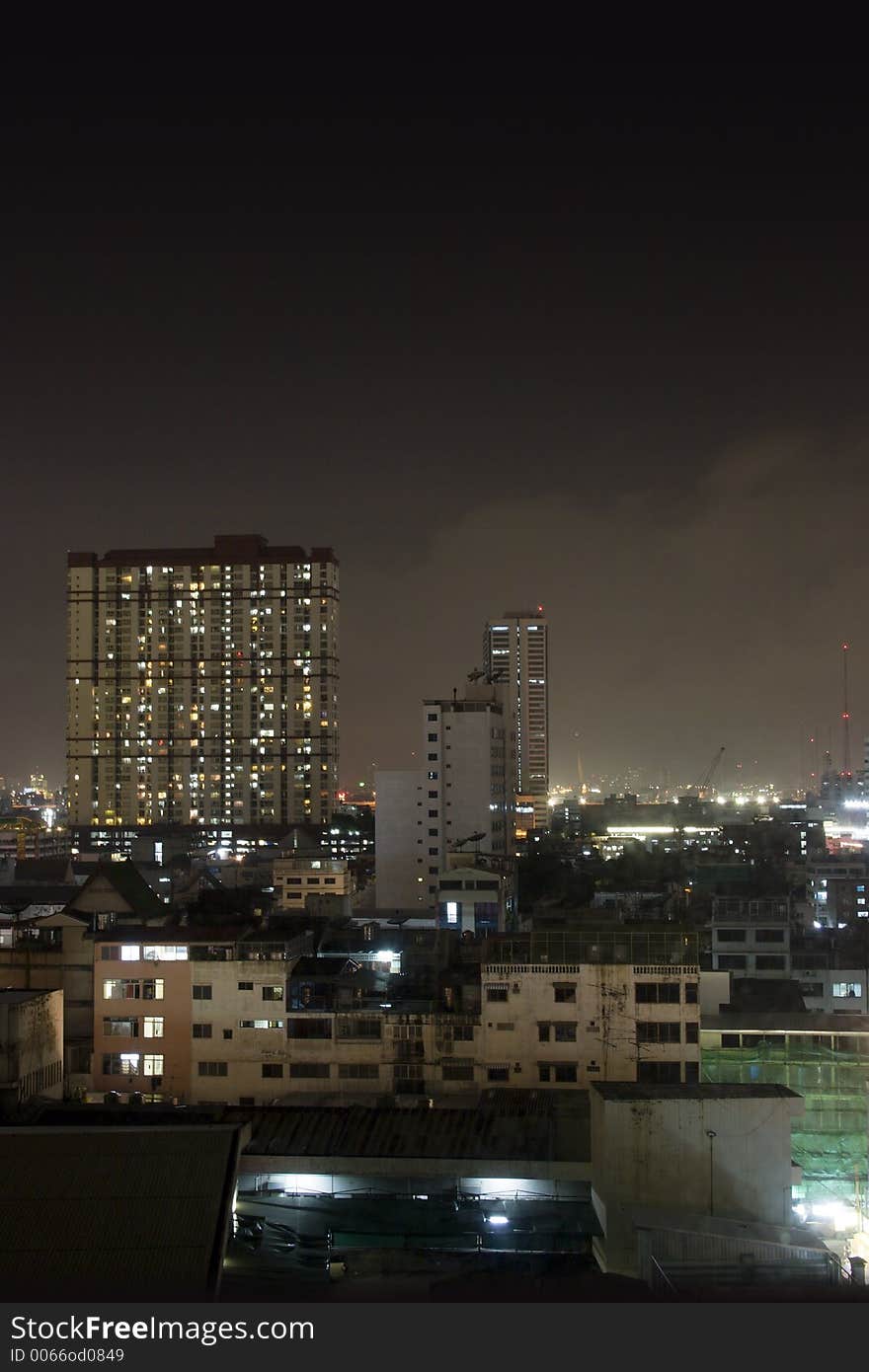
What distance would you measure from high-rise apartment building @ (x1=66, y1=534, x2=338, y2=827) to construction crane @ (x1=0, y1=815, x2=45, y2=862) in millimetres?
1426

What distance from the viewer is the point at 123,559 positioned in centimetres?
3378

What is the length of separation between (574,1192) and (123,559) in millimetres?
30924

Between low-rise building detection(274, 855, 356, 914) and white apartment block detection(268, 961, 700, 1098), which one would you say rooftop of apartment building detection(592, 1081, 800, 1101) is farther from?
low-rise building detection(274, 855, 356, 914)

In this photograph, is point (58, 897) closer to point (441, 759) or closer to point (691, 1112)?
point (441, 759)

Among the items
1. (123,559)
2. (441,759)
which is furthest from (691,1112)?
(123,559)

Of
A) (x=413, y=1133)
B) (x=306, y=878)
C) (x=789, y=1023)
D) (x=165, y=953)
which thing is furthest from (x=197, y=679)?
(x=413, y=1133)

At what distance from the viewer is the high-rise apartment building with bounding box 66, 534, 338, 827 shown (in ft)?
106

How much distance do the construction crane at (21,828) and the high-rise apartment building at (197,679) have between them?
1426mm

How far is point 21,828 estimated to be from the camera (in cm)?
3203

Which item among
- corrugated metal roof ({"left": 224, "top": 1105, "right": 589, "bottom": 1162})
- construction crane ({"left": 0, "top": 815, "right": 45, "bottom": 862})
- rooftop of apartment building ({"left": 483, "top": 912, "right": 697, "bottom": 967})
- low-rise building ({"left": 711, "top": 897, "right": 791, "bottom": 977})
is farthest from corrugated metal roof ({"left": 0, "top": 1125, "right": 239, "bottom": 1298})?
construction crane ({"left": 0, "top": 815, "right": 45, "bottom": 862})

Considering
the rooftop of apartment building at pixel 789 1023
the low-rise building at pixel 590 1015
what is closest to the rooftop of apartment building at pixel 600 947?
the low-rise building at pixel 590 1015

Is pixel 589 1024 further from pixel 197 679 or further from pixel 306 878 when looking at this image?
pixel 197 679

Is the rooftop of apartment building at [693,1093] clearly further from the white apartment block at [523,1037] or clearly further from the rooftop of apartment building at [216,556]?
the rooftop of apartment building at [216,556]

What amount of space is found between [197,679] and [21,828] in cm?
653
